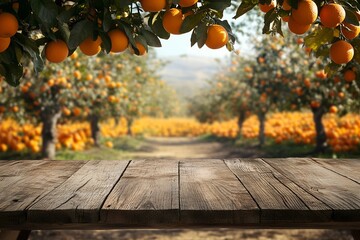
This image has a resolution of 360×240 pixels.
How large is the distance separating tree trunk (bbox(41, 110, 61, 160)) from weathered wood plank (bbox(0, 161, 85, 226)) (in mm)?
5925

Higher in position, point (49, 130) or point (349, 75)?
point (349, 75)

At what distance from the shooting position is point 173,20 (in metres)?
1.47

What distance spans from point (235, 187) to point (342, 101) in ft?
22.7

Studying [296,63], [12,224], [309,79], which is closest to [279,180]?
[12,224]

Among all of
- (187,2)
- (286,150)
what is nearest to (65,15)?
(187,2)

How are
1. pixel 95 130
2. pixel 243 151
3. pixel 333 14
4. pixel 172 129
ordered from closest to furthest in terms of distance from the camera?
pixel 333 14 < pixel 243 151 < pixel 95 130 < pixel 172 129

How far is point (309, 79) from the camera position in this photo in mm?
8070

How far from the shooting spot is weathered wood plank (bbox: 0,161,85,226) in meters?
1.44

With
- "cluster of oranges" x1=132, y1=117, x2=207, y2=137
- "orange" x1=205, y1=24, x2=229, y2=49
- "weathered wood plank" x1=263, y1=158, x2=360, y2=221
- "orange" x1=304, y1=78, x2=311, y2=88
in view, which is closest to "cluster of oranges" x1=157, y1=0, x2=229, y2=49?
"orange" x1=205, y1=24, x2=229, y2=49

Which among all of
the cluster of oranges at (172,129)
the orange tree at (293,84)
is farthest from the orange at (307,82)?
the cluster of oranges at (172,129)

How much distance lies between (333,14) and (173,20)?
54cm

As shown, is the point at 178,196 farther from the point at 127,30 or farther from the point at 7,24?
the point at 7,24

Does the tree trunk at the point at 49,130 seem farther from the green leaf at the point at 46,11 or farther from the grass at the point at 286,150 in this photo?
the green leaf at the point at 46,11

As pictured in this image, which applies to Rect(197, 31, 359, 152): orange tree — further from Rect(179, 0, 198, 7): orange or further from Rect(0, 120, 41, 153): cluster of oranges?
Rect(179, 0, 198, 7): orange
